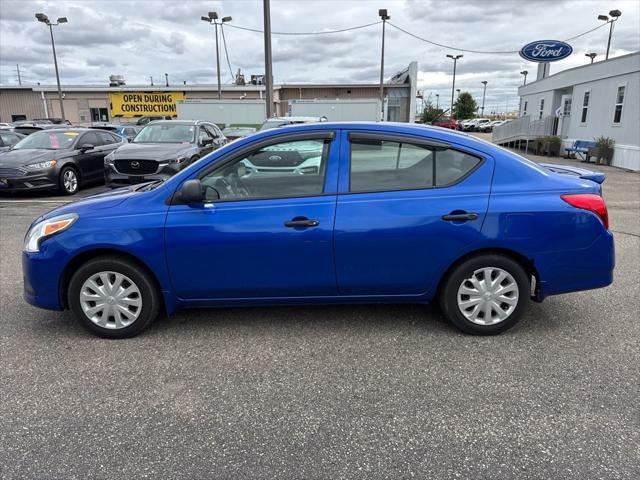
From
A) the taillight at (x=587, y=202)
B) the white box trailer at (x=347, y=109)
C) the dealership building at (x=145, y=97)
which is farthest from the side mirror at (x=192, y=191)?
the dealership building at (x=145, y=97)

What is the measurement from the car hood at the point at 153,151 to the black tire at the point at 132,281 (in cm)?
643

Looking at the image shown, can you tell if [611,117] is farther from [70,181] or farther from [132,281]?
[132,281]

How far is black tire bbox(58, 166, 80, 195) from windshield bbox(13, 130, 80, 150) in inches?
25.4

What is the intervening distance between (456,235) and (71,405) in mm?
2729

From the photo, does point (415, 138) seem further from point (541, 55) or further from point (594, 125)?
point (541, 55)

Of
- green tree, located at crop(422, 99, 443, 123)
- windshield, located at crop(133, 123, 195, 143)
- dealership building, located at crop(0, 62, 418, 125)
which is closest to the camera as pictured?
green tree, located at crop(422, 99, 443, 123)

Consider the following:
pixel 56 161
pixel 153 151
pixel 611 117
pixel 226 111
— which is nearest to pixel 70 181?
pixel 56 161

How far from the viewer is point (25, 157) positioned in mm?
10578

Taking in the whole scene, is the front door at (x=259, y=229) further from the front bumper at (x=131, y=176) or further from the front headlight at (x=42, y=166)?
the front headlight at (x=42, y=166)

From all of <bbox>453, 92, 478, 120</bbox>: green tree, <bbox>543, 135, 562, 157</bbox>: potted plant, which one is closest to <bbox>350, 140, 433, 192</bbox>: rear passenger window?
<bbox>543, 135, 562, 157</bbox>: potted plant

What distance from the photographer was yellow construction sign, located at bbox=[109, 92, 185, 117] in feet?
136

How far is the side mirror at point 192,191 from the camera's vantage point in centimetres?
354

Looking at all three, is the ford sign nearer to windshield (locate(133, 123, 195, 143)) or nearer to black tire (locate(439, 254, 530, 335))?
windshield (locate(133, 123, 195, 143))

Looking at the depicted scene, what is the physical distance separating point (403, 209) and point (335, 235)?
52cm
